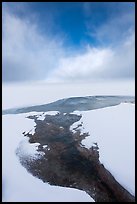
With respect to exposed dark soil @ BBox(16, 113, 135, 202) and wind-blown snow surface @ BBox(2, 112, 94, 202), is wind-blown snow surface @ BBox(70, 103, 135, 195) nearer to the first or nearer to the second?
exposed dark soil @ BBox(16, 113, 135, 202)

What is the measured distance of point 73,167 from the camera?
652cm

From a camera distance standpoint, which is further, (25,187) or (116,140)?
(116,140)

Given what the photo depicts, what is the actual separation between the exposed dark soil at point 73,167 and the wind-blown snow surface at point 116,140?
219 millimetres

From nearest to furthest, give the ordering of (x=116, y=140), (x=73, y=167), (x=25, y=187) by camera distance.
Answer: (x=25, y=187) < (x=73, y=167) < (x=116, y=140)

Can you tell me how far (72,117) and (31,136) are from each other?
3.84 m

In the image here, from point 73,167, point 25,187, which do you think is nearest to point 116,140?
point 73,167

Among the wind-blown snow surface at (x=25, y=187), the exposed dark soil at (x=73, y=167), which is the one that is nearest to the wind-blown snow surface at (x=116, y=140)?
the exposed dark soil at (x=73, y=167)

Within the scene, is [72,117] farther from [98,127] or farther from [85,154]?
[85,154]

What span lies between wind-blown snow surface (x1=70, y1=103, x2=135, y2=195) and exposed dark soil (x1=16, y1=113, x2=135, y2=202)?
22 cm

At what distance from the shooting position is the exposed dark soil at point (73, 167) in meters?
5.28

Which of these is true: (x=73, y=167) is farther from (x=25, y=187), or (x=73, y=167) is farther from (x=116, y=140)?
(x=116, y=140)

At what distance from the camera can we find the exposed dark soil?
17.3ft

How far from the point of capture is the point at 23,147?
7.87m

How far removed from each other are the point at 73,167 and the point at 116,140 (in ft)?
6.78
